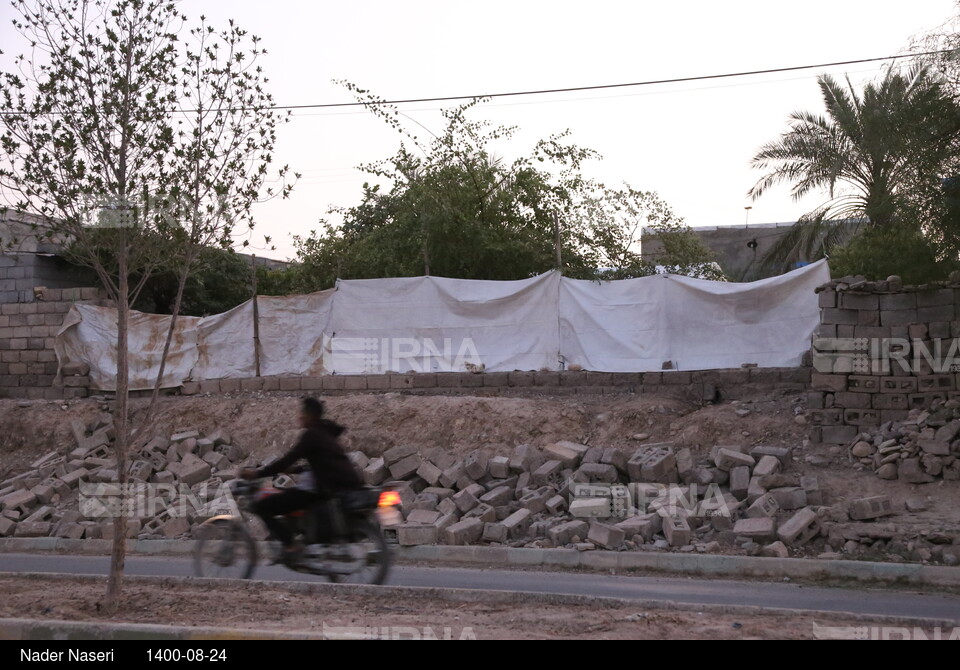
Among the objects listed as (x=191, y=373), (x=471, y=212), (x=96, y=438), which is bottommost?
(x=96, y=438)

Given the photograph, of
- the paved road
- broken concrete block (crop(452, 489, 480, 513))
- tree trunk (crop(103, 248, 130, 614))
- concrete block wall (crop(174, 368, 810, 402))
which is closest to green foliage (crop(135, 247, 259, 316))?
concrete block wall (crop(174, 368, 810, 402))

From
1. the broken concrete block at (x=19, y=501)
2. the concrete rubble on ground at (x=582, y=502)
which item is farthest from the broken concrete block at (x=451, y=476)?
the broken concrete block at (x=19, y=501)

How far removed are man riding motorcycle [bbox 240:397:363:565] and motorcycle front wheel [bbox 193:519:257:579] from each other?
457mm

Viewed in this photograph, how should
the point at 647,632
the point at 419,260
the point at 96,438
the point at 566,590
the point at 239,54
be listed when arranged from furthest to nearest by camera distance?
the point at 419,260 < the point at 96,438 < the point at 566,590 < the point at 239,54 < the point at 647,632

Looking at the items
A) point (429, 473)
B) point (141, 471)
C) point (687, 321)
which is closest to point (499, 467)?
point (429, 473)

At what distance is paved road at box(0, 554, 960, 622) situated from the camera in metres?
7.42

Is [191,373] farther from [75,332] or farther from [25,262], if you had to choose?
[25,262]

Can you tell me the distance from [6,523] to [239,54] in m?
8.88

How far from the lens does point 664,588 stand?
27.4 ft

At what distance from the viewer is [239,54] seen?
24.2ft

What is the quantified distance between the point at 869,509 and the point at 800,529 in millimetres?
986

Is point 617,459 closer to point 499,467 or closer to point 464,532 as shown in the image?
point 499,467

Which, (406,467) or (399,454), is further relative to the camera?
(399,454)
